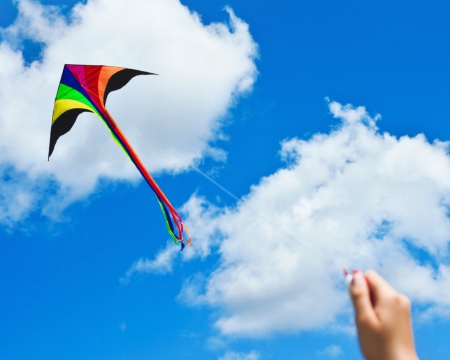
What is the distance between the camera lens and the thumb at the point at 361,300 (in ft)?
4.91

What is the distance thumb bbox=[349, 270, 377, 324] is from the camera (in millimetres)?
1496

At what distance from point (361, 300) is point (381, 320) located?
0.09 meters

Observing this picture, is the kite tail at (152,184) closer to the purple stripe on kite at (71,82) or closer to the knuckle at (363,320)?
the purple stripe on kite at (71,82)

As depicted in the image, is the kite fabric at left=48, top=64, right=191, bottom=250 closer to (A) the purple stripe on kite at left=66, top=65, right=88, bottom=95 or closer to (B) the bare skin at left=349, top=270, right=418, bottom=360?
(A) the purple stripe on kite at left=66, top=65, right=88, bottom=95

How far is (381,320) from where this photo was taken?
1.49 metres

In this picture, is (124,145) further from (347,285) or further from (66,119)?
(347,285)

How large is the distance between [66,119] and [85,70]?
1.88 m

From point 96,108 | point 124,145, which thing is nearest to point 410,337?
point 124,145

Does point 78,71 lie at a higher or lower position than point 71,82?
higher

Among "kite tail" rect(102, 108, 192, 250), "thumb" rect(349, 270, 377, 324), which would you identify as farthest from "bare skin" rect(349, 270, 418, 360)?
"kite tail" rect(102, 108, 192, 250)

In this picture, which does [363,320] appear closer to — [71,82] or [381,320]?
[381,320]

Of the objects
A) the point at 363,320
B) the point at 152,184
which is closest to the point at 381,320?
the point at 363,320

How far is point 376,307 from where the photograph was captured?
1.53 metres

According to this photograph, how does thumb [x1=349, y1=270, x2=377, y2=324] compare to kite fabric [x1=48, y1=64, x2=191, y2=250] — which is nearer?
thumb [x1=349, y1=270, x2=377, y2=324]
